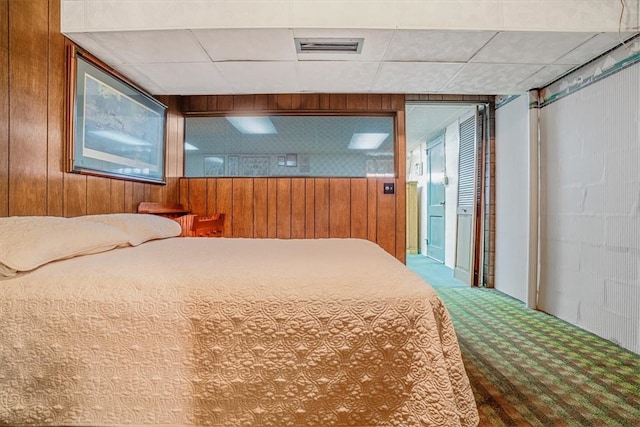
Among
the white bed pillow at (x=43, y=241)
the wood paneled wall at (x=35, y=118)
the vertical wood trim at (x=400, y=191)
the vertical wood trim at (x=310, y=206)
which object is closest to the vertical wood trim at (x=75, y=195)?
the wood paneled wall at (x=35, y=118)

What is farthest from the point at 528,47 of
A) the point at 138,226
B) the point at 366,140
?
the point at 138,226

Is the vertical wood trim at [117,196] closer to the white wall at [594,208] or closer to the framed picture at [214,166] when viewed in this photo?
the framed picture at [214,166]

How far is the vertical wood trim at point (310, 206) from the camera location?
3.30 metres

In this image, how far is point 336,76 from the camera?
254 cm

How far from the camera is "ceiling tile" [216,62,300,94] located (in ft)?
7.67

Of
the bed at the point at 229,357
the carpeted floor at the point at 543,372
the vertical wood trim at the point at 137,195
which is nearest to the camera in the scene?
the bed at the point at 229,357

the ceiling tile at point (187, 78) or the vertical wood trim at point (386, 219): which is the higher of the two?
the ceiling tile at point (187, 78)

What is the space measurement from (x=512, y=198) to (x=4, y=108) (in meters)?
3.82

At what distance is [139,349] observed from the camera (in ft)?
2.98

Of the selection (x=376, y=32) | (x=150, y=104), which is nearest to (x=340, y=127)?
(x=376, y=32)

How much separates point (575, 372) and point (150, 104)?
3.56 metres

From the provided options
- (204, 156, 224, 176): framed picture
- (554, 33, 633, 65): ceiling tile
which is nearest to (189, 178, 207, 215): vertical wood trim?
(204, 156, 224, 176): framed picture

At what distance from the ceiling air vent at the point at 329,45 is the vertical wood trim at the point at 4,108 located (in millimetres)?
1481

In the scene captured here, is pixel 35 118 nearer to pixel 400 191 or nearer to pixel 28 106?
pixel 28 106
